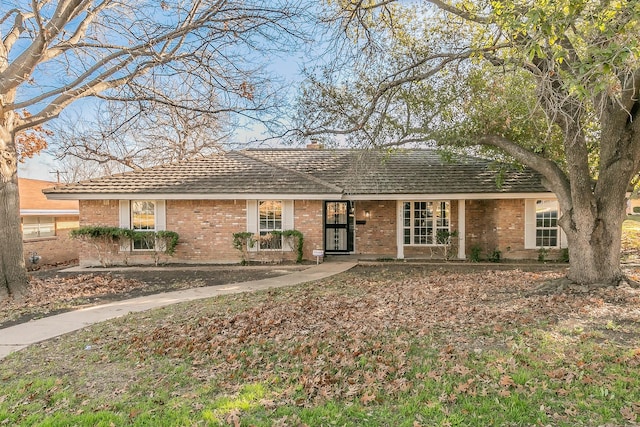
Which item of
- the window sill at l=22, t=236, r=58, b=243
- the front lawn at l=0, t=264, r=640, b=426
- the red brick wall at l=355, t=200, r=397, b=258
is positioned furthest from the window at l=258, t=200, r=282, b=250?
the window sill at l=22, t=236, r=58, b=243

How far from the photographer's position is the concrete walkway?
6.15 m

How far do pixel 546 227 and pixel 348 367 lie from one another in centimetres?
1282

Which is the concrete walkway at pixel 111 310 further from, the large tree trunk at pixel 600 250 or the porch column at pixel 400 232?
the large tree trunk at pixel 600 250

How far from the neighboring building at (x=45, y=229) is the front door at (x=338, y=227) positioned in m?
13.4

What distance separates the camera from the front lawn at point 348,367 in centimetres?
369

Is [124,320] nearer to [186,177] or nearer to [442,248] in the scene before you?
[186,177]

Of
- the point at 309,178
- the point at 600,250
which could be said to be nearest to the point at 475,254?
the point at 600,250

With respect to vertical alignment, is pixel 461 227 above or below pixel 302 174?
below

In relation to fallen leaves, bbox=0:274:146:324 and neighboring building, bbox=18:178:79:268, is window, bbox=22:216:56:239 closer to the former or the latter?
neighboring building, bbox=18:178:79:268

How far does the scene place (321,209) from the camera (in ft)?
46.3

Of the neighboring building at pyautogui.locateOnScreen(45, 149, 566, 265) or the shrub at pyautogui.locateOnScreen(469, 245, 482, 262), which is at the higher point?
the neighboring building at pyautogui.locateOnScreen(45, 149, 566, 265)

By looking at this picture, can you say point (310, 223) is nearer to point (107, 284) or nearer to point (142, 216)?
point (142, 216)

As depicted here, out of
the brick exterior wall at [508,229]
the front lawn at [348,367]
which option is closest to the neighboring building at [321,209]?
the brick exterior wall at [508,229]

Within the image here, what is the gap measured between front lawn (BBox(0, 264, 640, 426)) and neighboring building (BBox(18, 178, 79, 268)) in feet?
44.5
